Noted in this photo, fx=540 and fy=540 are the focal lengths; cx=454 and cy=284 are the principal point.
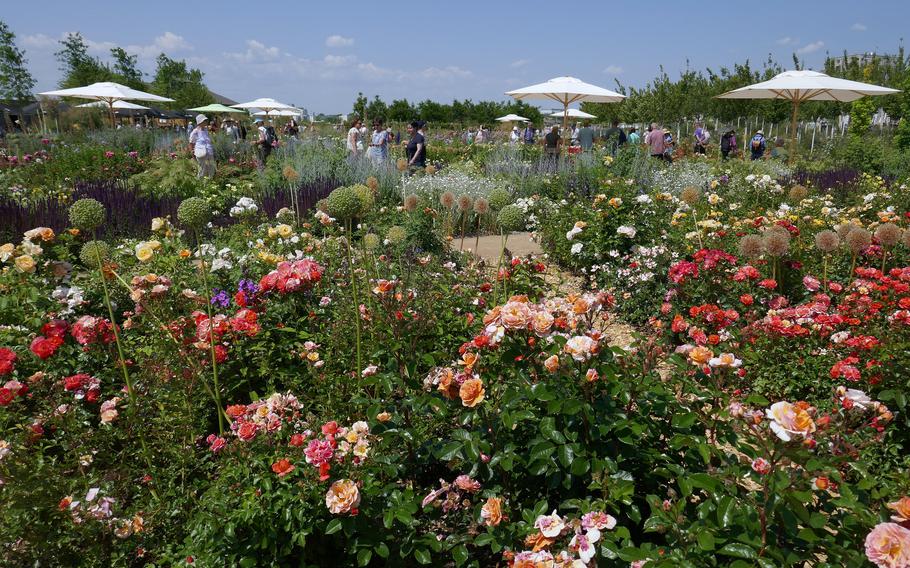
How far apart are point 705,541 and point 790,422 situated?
0.33 meters

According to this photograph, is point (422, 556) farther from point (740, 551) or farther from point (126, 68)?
point (126, 68)

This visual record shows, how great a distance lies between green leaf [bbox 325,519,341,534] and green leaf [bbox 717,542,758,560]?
3.05 feet

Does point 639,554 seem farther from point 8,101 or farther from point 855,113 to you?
point 8,101

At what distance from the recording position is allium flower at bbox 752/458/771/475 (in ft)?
4.30

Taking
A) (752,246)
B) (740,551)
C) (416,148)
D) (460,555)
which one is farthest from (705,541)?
(416,148)

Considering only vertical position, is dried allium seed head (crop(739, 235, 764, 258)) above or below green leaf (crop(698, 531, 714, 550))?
above

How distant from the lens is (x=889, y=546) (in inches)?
40.9

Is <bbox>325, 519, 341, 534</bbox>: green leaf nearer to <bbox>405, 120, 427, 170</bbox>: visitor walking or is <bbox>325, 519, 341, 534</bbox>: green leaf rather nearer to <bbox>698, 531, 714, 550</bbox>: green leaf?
<bbox>698, 531, 714, 550</bbox>: green leaf

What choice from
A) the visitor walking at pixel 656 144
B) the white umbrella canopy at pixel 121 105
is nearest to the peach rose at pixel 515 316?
the visitor walking at pixel 656 144

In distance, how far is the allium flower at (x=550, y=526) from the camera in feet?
4.43

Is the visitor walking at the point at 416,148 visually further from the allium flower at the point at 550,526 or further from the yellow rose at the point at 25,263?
the allium flower at the point at 550,526

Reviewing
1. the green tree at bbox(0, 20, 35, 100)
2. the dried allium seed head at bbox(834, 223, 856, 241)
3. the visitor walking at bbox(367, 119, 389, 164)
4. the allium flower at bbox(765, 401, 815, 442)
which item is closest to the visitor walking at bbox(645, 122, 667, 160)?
the visitor walking at bbox(367, 119, 389, 164)

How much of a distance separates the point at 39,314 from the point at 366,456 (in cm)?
220

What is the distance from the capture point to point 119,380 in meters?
2.57
